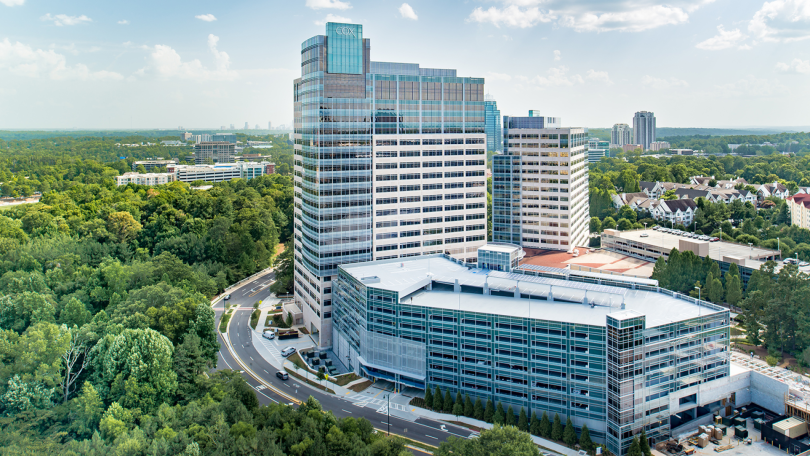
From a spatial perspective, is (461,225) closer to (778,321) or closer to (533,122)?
(533,122)

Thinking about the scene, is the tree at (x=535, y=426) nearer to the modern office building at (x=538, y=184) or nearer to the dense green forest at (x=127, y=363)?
the dense green forest at (x=127, y=363)

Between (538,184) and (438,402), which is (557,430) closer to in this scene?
(438,402)

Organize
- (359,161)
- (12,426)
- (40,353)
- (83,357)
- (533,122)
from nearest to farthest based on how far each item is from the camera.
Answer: (12,426), (40,353), (83,357), (359,161), (533,122)

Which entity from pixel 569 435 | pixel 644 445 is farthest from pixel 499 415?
pixel 644 445

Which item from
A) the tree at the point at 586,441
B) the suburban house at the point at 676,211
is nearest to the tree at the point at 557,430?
the tree at the point at 586,441

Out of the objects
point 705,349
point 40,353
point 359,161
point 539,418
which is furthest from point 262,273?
point 705,349
